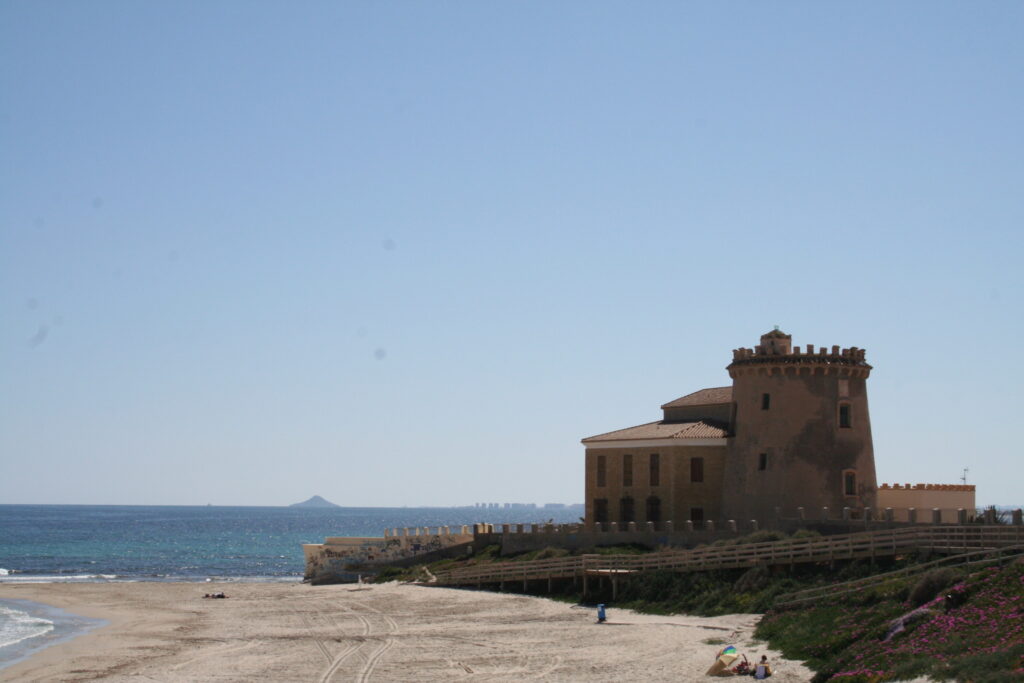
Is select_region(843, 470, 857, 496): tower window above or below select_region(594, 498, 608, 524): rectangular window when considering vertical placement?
above

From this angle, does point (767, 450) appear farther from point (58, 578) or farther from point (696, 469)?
point (58, 578)

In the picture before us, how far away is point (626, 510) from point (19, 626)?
87.3ft

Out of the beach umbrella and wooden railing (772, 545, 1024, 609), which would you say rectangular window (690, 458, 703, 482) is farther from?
the beach umbrella

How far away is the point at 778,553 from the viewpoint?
39188mm

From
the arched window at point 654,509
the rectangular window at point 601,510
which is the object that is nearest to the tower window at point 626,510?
the arched window at point 654,509

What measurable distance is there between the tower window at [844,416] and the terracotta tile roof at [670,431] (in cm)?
514

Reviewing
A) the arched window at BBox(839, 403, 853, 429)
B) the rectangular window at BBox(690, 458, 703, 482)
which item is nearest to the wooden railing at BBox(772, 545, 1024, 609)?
the arched window at BBox(839, 403, 853, 429)

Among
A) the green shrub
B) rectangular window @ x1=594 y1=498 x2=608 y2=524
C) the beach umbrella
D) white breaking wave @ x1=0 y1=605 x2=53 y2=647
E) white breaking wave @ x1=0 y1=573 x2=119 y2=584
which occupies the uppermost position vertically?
rectangular window @ x1=594 y1=498 x2=608 y2=524

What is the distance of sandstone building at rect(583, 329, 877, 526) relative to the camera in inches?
1943

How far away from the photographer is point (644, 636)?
3438 centimetres

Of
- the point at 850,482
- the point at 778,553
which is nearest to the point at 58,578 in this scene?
the point at 850,482

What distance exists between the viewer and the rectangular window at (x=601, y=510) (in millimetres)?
55384

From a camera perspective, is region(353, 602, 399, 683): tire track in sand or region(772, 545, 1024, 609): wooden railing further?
region(772, 545, 1024, 609): wooden railing

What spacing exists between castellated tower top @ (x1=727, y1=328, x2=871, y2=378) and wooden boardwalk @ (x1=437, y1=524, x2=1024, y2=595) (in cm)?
1109
